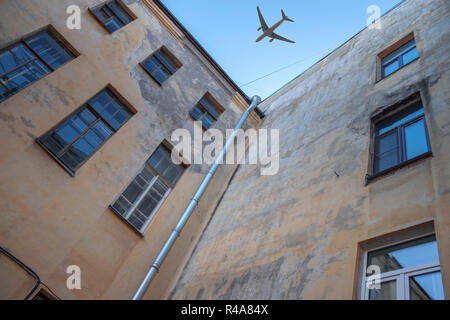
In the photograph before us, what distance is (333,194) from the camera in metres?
5.31

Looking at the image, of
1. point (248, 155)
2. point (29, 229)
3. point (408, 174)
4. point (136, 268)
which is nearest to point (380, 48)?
point (248, 155)

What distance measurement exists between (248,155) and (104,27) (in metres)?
5.74

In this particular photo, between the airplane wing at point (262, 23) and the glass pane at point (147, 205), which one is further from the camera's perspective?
the airplane wing at point (262, 23)

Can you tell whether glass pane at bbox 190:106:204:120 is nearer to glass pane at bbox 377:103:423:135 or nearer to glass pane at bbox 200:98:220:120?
glass pane at bbox 200:98:220:120

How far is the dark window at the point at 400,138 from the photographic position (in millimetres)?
5000

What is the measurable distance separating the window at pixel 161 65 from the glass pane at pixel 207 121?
1.79 m

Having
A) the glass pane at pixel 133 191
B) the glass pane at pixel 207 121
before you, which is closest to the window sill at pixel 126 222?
the glass pane at pixel 133 191

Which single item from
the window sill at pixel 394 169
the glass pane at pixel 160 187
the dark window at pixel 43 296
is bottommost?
the dark window at pixel 43 296

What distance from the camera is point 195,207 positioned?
28.8 feet

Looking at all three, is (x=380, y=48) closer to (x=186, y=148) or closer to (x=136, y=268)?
(x=186, y=148)

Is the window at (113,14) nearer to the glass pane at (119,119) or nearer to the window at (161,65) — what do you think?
the window at (161,65)

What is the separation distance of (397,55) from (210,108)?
19.1 ft

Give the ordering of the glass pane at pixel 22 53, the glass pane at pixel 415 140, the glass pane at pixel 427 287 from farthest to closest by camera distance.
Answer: the glass pane at pixel 22 53
the glass pane at pixel 415 140
the glass pane at pixel 427 287
